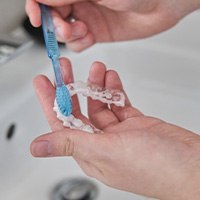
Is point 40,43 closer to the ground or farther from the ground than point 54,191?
farther from the ground

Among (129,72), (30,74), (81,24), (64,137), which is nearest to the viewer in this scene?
(64,137)

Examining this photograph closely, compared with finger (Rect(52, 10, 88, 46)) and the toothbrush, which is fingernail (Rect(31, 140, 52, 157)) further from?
finger (Rect(52, 10, 88, 46))

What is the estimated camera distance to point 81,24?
79 cm

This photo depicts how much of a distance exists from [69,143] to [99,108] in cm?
17

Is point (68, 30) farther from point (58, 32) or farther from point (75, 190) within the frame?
point (75, 190)

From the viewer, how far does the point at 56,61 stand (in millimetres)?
664

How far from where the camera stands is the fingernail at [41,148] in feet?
1.72

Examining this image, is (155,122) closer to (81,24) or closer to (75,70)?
(81,24)

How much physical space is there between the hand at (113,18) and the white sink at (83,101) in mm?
146

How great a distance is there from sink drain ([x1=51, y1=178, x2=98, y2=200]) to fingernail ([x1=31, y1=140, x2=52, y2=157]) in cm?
33

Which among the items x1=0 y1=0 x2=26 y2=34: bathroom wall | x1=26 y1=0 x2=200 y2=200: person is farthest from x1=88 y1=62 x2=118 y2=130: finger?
x1=0 y1=0 x2=26 y2=34: bathroom wall

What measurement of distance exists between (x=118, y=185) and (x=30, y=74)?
400 millimetres

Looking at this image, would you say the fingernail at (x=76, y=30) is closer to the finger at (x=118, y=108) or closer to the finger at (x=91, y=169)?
the finger at (x=118, y=108)

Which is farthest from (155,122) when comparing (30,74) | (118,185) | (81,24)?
(30,74)
